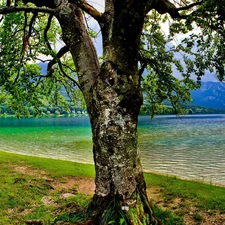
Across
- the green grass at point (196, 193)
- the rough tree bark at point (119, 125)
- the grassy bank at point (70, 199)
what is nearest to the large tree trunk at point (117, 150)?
the rough tree bark at point (119, 125)

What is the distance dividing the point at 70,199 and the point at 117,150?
4.60 meters

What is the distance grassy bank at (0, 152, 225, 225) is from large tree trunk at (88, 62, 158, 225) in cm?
75

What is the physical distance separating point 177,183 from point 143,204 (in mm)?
6839

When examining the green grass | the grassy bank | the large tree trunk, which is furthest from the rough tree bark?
the green grass

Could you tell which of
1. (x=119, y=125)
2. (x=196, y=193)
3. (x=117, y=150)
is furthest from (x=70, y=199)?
(x=119, y=125)

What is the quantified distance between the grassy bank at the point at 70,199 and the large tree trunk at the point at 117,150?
0.75 meters

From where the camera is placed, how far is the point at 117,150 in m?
5.43

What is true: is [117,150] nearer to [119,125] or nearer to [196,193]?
[119,125]

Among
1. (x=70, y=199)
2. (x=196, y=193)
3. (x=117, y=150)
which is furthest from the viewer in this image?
(x=196, y=193)

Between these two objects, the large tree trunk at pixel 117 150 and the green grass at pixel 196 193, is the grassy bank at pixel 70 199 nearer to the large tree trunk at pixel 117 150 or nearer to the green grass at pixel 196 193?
the green grass at pixel 196 193

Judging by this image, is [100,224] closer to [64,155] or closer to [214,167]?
[214,167]

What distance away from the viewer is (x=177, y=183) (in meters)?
12.0

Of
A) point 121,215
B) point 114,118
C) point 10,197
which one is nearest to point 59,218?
point 121,215

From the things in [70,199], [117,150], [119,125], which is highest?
[119,125]
